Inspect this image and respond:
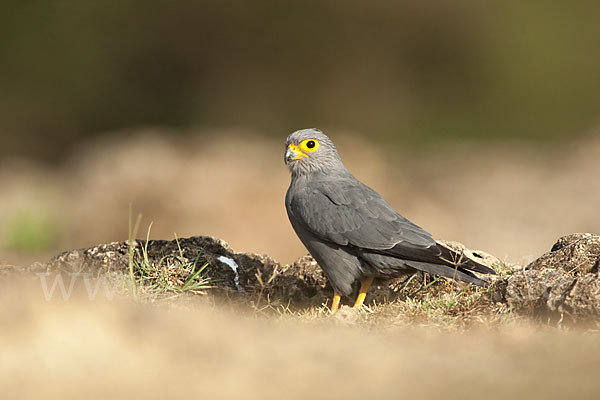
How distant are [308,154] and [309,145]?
0.08 metres

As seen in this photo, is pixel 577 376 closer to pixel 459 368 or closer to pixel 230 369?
pixel 459 368

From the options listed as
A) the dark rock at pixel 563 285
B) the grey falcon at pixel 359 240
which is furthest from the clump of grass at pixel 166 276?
the dark rock at pixel 563 285

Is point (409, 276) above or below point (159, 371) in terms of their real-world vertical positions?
above

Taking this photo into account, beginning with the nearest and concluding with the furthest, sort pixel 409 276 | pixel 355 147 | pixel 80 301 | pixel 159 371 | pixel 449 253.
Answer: pixel 159 371, pixel 80 301, pixel 449 253, pixel 409 276, pixel 355 147

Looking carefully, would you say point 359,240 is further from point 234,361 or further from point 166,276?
point 234,361

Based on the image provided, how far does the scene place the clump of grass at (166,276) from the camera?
496 cm

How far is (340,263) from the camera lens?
5.12 metres

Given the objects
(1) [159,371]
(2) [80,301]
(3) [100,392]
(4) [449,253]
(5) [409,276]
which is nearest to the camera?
(3) [100,392]

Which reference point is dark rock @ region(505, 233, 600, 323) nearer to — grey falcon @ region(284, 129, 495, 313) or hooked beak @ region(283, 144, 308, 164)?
grey falcon @ region(284, 129, 495, 313)

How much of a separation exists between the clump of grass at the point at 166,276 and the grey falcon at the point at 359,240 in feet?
2.88

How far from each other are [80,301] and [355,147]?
47.1 feet

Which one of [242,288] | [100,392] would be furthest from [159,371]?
[242,288]

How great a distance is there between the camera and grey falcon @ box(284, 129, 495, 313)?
4.88m

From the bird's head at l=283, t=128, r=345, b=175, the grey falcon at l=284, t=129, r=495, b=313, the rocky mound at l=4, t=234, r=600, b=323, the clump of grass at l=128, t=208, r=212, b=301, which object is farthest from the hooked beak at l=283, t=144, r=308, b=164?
the clump of grass at l=128, t=208, r=212, b=301
